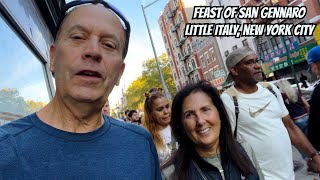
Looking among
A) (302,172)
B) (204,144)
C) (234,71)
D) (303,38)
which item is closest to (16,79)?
(204,144)

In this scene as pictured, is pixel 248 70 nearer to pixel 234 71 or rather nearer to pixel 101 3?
pixel 234 71

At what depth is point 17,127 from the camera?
3.45 ft

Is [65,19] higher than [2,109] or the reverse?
higher

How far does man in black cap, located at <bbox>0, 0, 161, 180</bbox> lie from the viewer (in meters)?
1.01

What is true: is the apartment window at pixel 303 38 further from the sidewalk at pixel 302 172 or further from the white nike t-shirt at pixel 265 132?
the white nike t-shirt at pixel 265 132

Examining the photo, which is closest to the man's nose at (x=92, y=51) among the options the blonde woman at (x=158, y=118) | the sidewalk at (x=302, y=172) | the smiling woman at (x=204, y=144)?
the smiling woman at (x=204, y=144)

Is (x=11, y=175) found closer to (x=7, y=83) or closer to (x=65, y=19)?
(x=65, y=19)

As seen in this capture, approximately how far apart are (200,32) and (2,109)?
77.8 ft

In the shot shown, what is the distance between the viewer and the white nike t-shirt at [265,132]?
8.52 ft

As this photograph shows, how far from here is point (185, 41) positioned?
1759 inches

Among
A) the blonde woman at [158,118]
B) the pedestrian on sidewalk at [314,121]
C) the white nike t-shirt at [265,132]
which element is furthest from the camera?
the blonde woman at [158,118]

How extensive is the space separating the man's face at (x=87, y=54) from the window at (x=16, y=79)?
3.74ft

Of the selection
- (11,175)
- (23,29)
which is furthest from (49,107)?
(23,29)

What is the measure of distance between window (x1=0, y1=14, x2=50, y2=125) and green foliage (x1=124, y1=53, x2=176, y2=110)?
163ft
